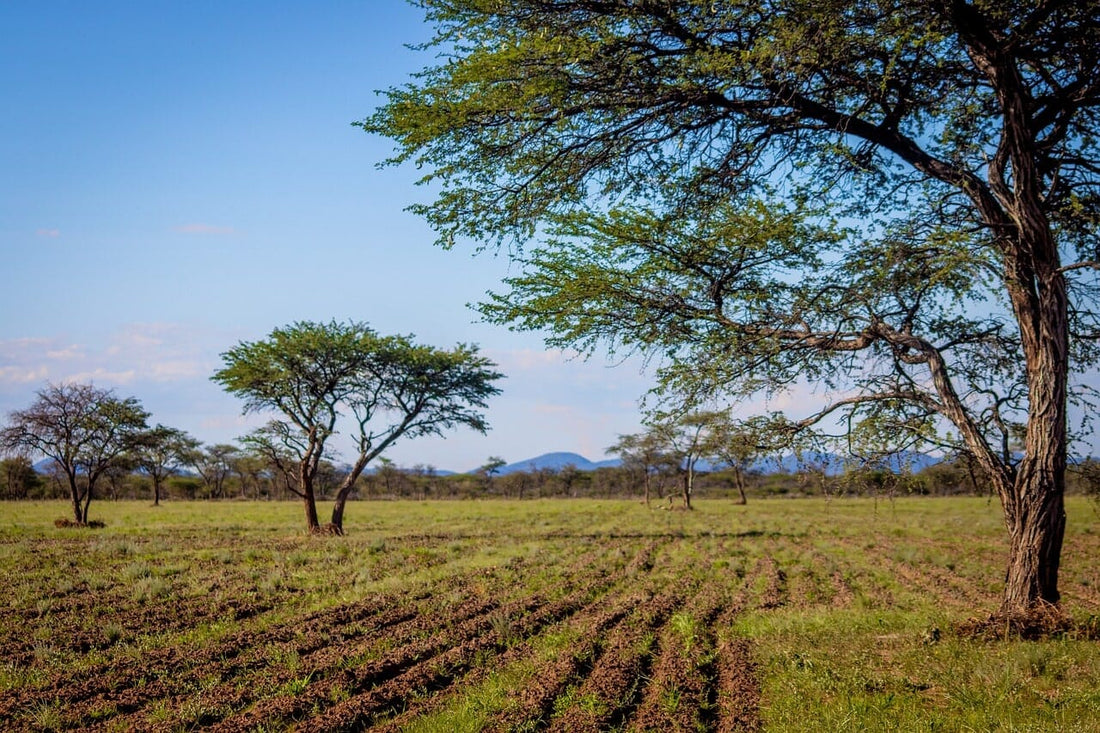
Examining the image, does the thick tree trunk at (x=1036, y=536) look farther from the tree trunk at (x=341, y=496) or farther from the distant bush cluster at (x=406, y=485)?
the distant bush cluster at (x=406, y=485)

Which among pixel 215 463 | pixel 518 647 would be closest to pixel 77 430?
pixel 518 647

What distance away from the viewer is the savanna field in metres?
5.36

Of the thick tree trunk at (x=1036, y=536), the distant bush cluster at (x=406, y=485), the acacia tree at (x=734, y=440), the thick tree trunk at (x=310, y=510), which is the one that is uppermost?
the acacia tree at (x=734, y=440)

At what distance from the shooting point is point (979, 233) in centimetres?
767

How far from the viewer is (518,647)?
7777 mm

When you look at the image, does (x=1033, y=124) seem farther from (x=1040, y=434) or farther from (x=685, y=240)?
(x=685, y=240)

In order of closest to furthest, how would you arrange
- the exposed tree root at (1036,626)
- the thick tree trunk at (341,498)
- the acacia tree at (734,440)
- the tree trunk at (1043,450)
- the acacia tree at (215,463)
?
1. the exposed tree root at (1036,626)
2. the tree trunk at (1043,450)
3. the acacia tree at (734,440)
4. the thick tree trunk at (341,498)
5. the acacia tree at (215,463)

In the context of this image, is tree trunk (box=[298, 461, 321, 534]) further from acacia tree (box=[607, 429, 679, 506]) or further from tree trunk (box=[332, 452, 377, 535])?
acacia tree (box=[607, 429, 679, 506])

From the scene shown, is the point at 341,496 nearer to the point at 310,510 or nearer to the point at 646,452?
the point at 310,510

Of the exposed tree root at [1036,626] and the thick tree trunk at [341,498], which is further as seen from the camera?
the thick tree trunk at [341,498]

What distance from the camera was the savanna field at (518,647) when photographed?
5.36m

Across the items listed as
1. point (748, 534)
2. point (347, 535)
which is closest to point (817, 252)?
point (748, 534)

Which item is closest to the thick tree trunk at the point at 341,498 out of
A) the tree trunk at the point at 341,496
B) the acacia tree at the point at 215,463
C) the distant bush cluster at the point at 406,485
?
the tree trunk at the point at 341,496

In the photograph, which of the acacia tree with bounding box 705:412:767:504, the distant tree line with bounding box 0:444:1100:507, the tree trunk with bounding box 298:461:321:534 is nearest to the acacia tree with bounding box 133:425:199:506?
the distant tree line with bounding box 0:444:1100:507
